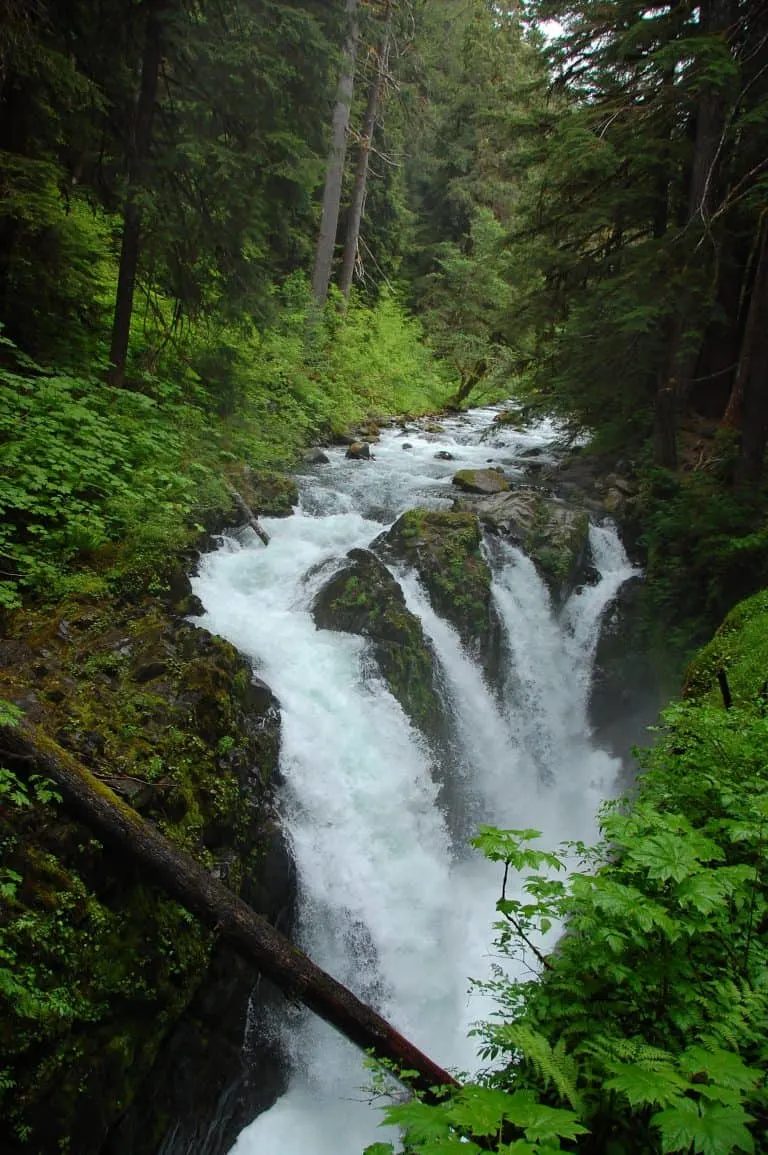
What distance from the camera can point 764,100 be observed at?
848cm

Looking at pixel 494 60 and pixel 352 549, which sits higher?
pixel 494 60

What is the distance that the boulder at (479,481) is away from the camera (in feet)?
40.9

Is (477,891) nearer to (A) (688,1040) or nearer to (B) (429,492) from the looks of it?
(A) (688,1040)

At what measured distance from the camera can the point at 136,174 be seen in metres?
7.39

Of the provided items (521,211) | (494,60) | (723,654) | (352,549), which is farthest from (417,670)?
(494,60)

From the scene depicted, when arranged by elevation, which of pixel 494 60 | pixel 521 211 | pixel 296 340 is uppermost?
pixel 494 60

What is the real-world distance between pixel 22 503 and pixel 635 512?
992 cm

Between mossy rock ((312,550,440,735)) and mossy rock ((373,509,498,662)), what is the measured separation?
89 cm

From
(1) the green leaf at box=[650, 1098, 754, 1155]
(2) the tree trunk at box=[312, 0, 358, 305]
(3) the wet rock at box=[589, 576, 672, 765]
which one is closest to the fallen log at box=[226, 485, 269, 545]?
(3) the wet rock at box=[589, 576, 672, 765]

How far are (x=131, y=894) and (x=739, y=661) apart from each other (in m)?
5.10

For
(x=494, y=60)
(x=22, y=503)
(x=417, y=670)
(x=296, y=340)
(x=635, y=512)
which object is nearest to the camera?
(x=22, y=503)

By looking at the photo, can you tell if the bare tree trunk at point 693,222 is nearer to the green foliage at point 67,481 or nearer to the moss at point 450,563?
the moss at point 450,563

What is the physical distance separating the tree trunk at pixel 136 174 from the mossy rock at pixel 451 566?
171 inches

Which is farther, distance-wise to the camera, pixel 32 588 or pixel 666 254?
pixel 666 254
